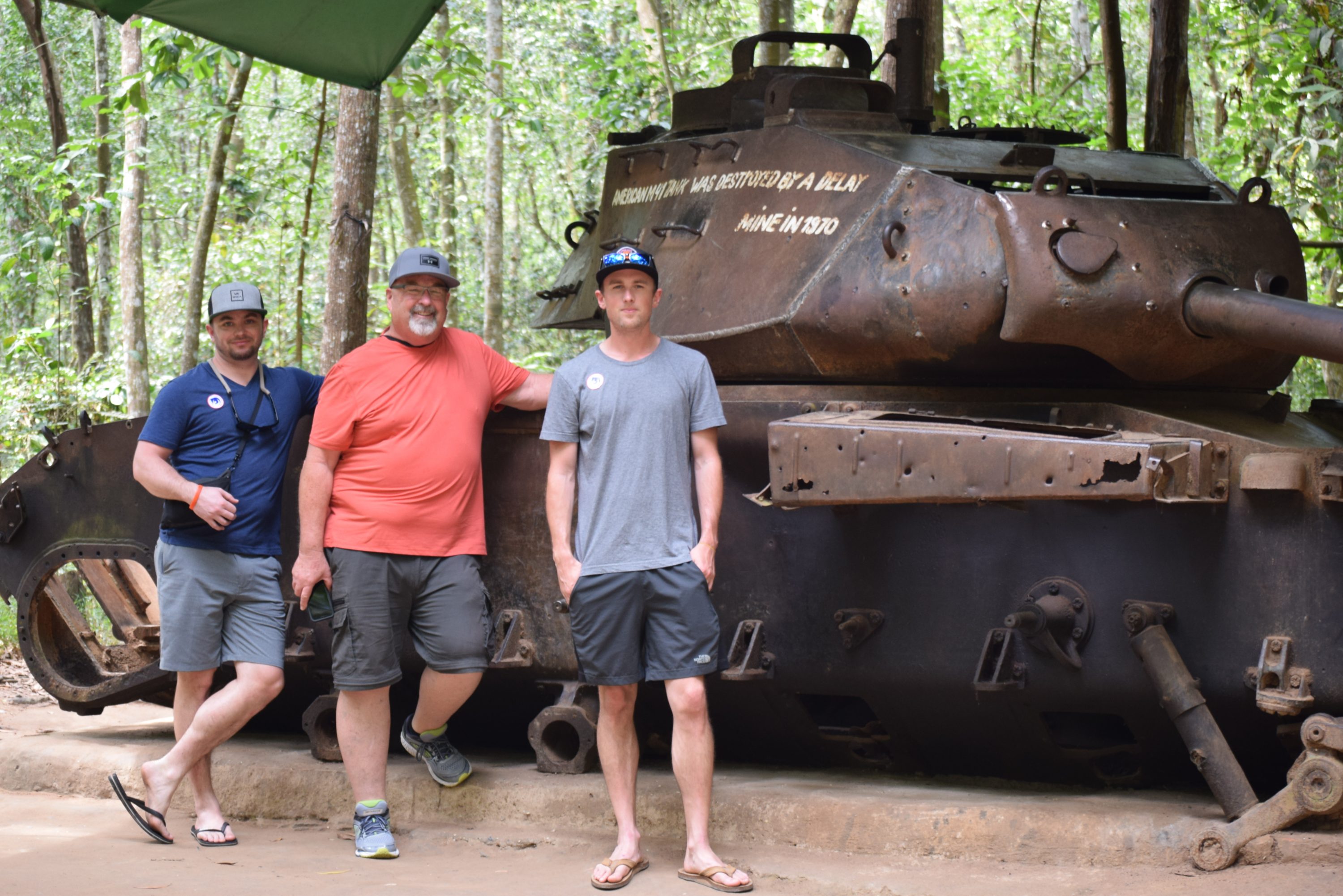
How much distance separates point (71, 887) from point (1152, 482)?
313 centimetres

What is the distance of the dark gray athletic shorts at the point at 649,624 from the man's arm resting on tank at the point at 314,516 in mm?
933

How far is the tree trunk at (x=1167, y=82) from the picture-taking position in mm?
8203

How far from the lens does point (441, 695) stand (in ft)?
16.2

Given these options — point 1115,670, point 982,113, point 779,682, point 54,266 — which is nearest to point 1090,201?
point 1115,670

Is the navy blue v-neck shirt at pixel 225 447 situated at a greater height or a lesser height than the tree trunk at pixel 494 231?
lesser

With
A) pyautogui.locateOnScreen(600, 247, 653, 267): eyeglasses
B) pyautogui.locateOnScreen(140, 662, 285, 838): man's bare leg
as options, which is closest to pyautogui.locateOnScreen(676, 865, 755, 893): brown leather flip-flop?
pyautogui.locateOnScreen(140, 662, 285, 838): man's bare leg

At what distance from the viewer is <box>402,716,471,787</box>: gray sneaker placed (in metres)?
5.15

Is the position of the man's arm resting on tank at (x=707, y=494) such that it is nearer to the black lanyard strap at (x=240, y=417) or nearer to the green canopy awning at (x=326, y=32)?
the black lanyard strap at (x=240, y=417)

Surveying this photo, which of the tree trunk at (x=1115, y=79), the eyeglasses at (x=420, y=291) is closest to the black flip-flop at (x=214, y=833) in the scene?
the eyeglasses at (x=420, y=291)

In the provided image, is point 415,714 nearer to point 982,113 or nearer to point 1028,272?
point 1028,272

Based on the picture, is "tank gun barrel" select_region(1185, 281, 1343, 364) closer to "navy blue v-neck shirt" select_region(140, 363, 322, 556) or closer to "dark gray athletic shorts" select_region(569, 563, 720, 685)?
"dark gray athletic shorts" select_region(569, 563, 720, 685)

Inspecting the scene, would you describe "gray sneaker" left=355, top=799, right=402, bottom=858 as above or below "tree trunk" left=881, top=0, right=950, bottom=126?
below

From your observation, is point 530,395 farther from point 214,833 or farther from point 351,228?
point 351,228

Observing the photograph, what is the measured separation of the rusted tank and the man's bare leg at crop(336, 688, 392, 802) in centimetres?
54
